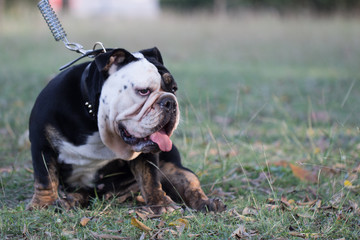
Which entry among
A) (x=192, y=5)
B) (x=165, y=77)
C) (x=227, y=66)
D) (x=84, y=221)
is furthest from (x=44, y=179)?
(x=192, y=5)

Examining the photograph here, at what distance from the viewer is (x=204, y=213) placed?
3.54m

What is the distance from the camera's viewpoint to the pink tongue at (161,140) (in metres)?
3.42

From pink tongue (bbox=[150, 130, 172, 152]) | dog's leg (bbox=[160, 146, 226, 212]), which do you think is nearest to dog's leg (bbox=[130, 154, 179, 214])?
dog's leg (bbox=[160, 146, 226, 212])

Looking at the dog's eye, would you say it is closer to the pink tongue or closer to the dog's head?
the dog's head

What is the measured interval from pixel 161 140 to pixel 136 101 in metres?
0.34

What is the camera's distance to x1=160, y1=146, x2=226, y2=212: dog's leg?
371 cm

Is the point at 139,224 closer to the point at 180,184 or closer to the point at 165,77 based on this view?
the point at 180,184

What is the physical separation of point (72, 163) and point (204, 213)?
1.05 meters

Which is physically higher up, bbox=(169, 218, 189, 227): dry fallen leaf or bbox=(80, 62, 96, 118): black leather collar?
bbox=(80, 62, 96, 118): black leather collar

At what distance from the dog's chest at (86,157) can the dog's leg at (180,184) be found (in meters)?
0.47

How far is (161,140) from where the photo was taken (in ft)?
11.3

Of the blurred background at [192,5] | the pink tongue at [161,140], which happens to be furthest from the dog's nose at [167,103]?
the blurred background at [192,5]

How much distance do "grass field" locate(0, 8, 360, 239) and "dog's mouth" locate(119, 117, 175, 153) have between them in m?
0.47

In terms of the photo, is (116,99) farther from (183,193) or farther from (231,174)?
(231,174)
